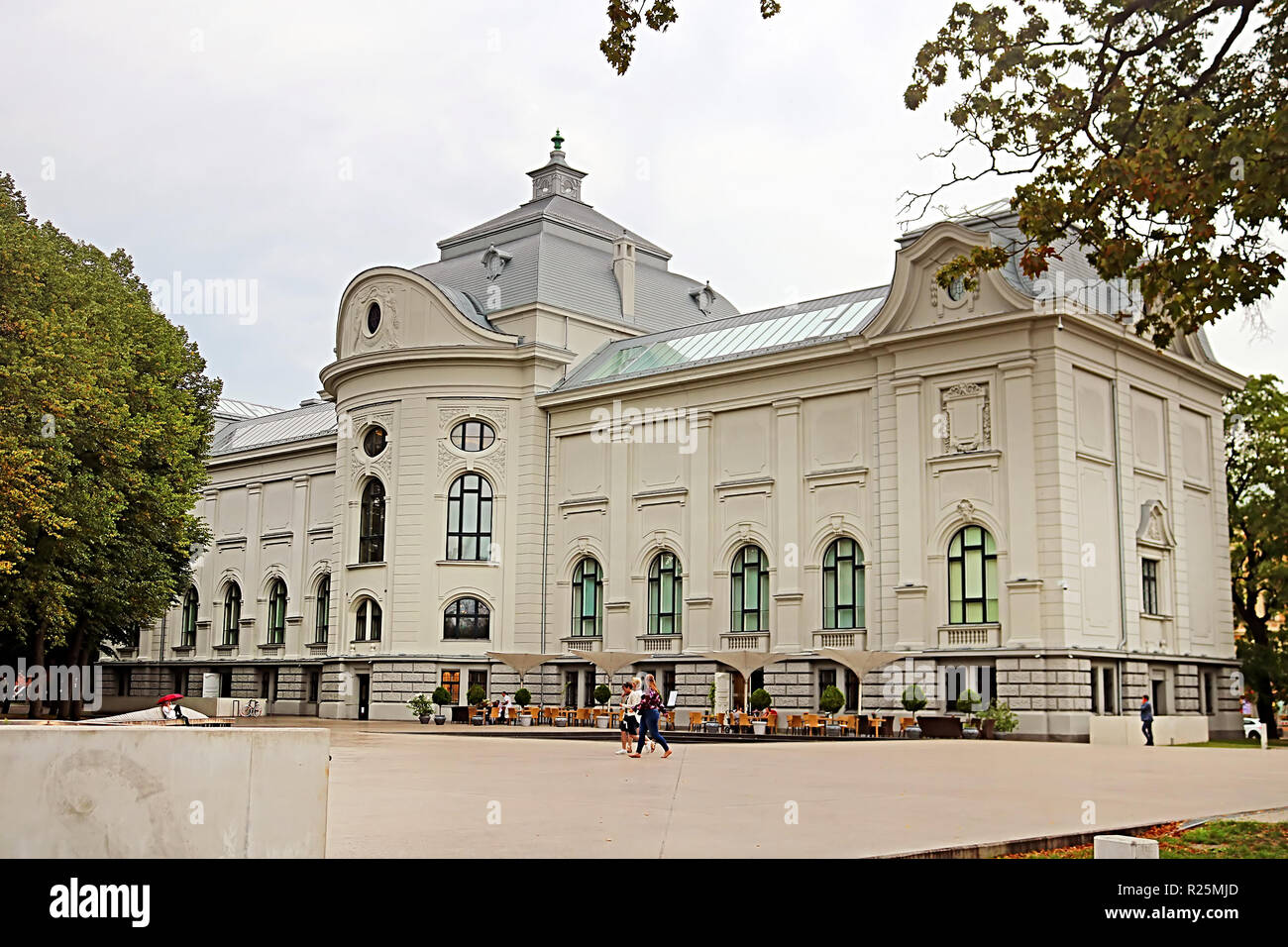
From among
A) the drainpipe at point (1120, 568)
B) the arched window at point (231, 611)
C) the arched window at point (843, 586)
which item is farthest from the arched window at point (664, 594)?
the arched window at point (231, 611)

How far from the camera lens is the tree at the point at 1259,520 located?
52.7 m

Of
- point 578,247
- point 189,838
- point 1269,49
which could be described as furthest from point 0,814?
point 578,247

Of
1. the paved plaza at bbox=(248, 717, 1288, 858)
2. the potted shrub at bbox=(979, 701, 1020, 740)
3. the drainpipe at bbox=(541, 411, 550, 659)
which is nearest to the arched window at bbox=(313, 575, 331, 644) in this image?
the drainpipe at bbox=(541, 411, 550, 659)

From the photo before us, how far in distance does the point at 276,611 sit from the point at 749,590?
26.9 metres

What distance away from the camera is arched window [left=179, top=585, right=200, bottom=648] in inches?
2776

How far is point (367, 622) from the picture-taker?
56844mm

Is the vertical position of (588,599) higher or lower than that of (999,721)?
higher

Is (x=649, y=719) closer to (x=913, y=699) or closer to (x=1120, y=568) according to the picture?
(x=913, y=699)

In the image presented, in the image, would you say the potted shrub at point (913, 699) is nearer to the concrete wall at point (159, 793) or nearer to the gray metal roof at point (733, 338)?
the gray metal roof at point (733, 338)

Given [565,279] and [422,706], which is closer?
[422,706]

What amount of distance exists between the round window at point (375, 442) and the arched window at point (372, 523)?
3.77 ft

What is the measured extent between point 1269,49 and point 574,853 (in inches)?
466

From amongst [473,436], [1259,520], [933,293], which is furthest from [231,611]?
[1259,520]
